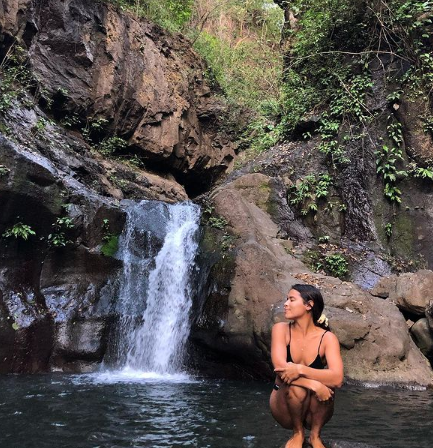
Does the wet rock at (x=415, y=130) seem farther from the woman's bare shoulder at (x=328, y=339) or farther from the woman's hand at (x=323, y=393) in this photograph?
the woman's hand at (x=323, y=393)

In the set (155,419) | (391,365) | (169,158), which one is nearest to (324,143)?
(169,158)

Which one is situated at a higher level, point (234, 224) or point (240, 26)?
point (240, 26)

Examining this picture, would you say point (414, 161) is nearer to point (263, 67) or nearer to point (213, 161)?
point (213, 161)

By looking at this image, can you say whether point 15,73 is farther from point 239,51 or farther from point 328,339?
point 239,51

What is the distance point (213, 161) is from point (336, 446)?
53.7ft

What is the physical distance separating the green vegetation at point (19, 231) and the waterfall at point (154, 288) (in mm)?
2090

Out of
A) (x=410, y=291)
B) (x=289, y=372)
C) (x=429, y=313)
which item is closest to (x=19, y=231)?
(x=289, y=372)

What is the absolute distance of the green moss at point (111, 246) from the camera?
9898 mm

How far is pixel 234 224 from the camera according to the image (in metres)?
10.1

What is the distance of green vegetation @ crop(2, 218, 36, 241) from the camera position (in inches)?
343

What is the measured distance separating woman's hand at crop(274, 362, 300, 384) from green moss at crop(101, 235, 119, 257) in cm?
715

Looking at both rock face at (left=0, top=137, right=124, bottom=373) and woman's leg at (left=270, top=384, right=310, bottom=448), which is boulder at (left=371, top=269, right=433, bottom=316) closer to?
rock face at (left=0, top=137, right=124, bottom=373)

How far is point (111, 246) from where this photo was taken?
10.0m

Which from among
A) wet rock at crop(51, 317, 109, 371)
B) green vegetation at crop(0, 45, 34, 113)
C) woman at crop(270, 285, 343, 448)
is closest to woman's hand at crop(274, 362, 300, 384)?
woman at crop(270, 285, 343, 448)
